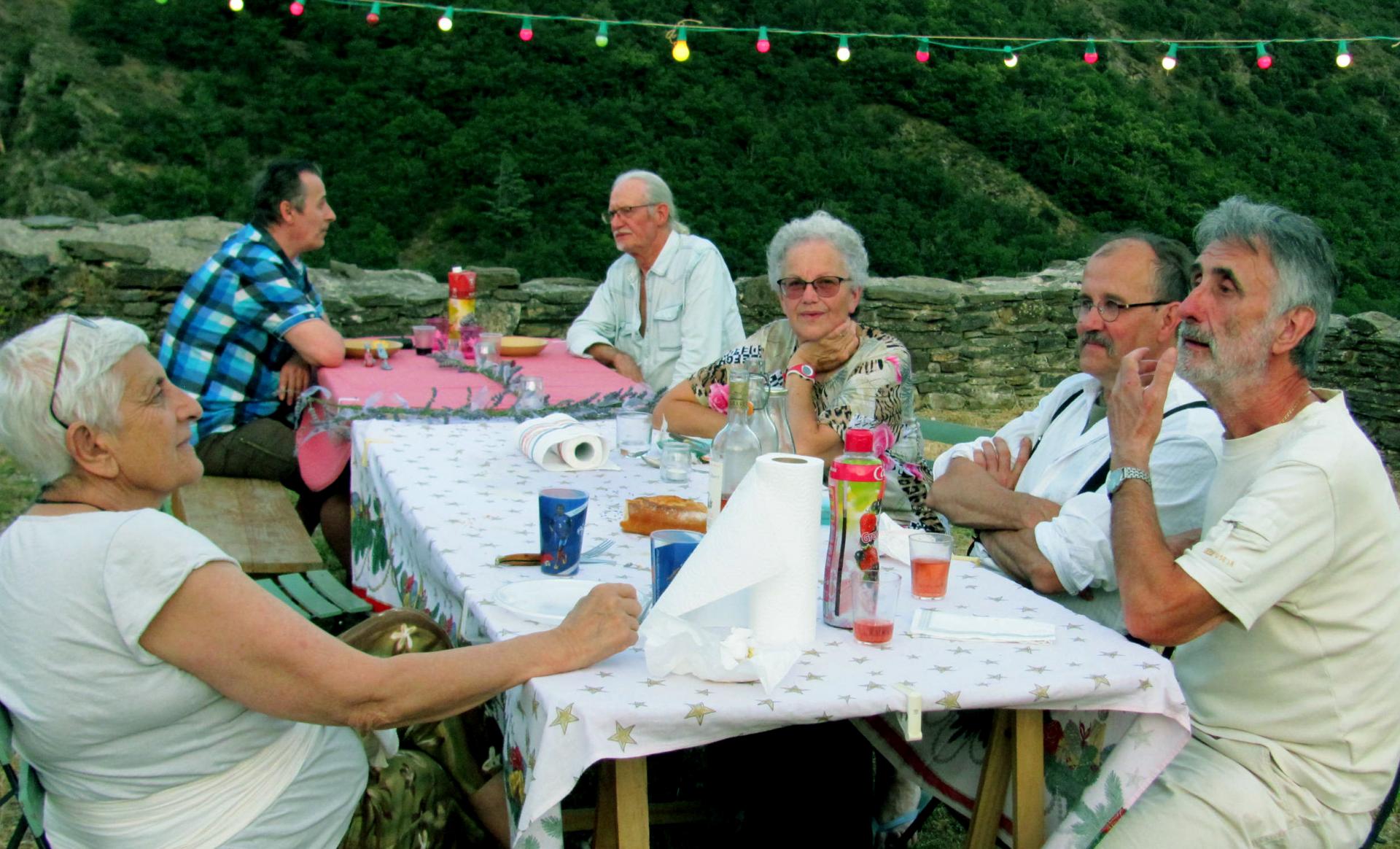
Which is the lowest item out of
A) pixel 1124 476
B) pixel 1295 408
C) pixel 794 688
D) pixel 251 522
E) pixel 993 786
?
pixel 993 786

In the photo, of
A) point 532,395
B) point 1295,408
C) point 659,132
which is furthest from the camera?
point 659,132

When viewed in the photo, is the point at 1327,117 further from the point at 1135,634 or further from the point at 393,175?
the point at 1135,634

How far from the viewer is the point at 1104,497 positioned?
7.07ft

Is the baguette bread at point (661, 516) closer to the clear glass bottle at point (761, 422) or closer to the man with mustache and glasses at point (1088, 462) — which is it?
the clear glass bottle at point (761, 422)

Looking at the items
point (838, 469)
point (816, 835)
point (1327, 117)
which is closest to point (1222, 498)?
point (838, 469)

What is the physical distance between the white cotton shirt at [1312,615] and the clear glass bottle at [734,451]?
2.38ft

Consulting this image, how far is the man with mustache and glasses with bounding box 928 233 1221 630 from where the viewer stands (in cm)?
214

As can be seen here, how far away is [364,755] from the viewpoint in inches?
73.9

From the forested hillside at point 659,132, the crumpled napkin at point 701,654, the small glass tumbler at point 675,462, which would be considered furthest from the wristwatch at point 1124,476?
the forested hillside at point 659,132

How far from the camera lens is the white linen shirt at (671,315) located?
4.82 metres

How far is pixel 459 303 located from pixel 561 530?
2871 mm

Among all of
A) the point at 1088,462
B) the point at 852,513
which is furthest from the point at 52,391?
the point at 1088,462

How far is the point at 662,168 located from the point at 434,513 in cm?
1248

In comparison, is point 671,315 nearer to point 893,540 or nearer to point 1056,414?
point 1056,414
